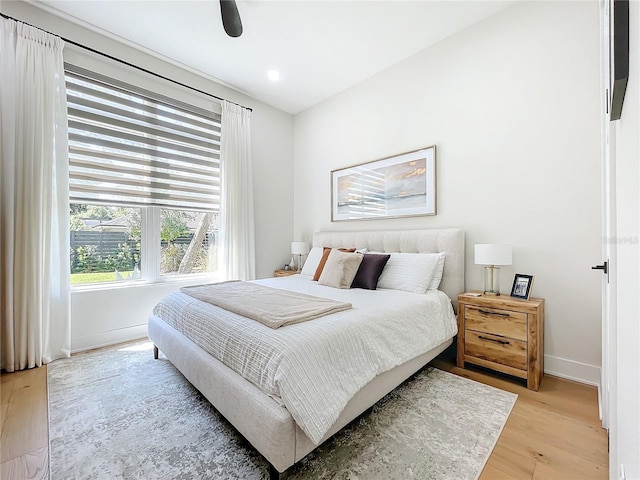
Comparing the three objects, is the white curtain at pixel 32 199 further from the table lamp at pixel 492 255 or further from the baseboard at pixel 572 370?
the baseboard at pixel 572 370

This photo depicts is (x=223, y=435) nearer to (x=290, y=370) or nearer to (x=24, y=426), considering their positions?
(x=290, y=370)

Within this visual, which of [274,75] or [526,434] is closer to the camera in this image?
[526,434]

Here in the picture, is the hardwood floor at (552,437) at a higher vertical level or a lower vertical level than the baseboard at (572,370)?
lower

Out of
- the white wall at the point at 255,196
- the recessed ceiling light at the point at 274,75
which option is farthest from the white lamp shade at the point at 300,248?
the recessed ceiling light at the point at 274,75

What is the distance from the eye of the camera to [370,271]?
9.02ft

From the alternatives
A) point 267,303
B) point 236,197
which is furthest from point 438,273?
point 236,197

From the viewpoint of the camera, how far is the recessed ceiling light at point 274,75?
356cm

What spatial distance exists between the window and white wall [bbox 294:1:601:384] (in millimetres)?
2474

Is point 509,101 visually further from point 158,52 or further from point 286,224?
point 158,52

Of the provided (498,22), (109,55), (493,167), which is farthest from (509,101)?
(109,55)

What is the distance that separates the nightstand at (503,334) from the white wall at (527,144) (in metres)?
0.31

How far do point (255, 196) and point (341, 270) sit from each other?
6.79 ft

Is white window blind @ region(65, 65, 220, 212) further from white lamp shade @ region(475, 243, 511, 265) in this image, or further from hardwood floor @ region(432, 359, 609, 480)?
hardwood floor @ region(432, 359, 609, 480)

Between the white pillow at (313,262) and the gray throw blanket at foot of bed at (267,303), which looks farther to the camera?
the white pillow at (313,262)
